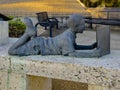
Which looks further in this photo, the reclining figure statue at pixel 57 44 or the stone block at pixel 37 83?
the stone block at pixel 37 83

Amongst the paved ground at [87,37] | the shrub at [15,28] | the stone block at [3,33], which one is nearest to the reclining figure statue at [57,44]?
the stone block at [3,33]

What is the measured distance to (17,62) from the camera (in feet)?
8.85

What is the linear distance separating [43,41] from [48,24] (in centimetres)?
569

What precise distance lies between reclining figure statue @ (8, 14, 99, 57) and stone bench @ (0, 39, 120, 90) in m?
0.06

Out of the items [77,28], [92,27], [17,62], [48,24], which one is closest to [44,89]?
[17,62]

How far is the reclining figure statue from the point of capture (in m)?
2.65

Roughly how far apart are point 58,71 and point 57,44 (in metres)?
0.28

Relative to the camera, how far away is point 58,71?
2.53m

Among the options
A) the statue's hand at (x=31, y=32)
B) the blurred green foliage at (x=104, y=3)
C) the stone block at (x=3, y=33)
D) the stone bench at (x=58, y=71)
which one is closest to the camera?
the stone bench at (x=58, y=71)

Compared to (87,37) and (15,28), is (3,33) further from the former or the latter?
(87,37)

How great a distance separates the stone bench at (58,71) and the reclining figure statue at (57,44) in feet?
0.21

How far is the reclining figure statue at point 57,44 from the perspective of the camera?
265cm

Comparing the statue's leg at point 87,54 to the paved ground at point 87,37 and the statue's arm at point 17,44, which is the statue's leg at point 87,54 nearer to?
the statue's arm at point 17,44

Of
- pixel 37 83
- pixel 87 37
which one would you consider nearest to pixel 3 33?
pixel 37 83
